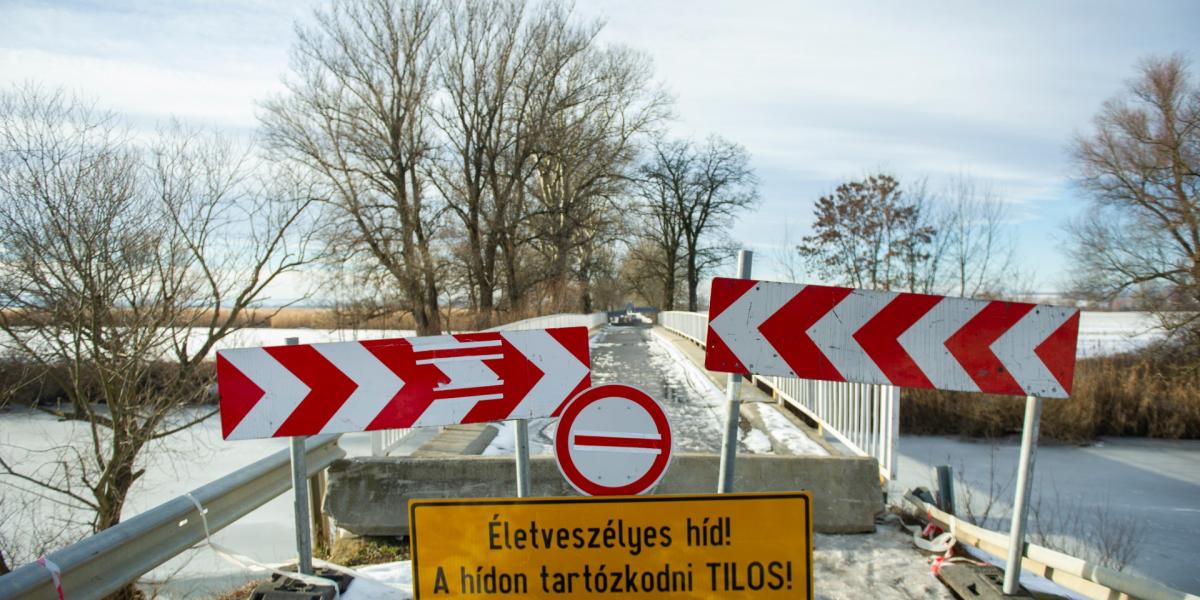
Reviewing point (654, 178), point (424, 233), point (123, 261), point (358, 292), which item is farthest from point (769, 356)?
point (654, 178)

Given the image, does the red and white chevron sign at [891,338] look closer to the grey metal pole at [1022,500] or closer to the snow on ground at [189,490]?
the grey metal pole at [1022,500]

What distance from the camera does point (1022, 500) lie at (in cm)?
353

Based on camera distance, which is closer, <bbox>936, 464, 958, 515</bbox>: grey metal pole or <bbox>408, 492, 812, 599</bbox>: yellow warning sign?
<bbox>408, 492, 812, 599</bbox>: yellow warning sign

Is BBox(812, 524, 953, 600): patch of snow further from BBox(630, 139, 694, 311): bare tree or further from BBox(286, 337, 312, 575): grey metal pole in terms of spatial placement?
BBox(630, 139, 694, 311): bare tree

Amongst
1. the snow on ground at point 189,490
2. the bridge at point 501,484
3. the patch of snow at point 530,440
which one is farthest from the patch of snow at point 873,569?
the snow on ground at point 189,490

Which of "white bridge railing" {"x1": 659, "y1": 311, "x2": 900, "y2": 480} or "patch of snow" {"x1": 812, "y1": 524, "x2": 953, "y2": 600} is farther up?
"white bridge railing" {"x1": 659, "y1": 311, "x2": 900, "y2": 480}

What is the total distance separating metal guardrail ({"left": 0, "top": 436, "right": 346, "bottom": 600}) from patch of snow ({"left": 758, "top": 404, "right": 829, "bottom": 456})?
13.8ft

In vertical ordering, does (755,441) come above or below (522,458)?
below

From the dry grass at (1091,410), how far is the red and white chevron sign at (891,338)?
1659 cm

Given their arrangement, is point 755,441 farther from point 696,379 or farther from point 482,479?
point 696,379

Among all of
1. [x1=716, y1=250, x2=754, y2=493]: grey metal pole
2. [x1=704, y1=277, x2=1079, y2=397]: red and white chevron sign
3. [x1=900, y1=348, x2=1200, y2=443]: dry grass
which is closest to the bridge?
[x1=716, y1=250, x2=754, y2=493]: grey metal pole

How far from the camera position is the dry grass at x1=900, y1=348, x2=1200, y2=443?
58.6ft

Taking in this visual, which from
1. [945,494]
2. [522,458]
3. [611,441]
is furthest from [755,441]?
[611,441]

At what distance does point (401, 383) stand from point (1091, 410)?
2022 cm
